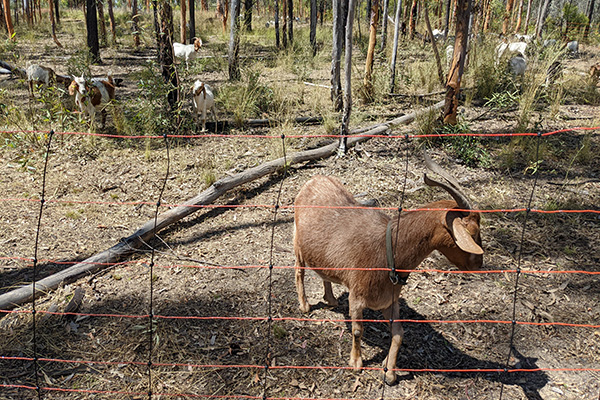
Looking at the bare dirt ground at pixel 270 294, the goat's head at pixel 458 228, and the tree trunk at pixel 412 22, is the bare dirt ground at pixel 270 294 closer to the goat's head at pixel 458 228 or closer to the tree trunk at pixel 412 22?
the goat's head at pixel 458 228

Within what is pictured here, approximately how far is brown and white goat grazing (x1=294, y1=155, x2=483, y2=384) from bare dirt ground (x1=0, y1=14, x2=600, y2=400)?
1.08 ft

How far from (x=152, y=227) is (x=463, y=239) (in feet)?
10.9

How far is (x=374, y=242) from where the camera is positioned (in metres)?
2.99

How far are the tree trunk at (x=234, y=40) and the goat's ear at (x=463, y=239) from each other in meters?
8.10

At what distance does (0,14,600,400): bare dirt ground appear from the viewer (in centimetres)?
319

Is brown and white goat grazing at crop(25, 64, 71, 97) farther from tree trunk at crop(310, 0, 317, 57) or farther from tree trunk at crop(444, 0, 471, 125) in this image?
tree trunk at crop(310, 0, 317, 57)

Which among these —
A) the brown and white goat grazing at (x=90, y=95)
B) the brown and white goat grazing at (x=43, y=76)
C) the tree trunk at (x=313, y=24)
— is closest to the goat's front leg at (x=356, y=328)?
the brown and white goat grazing at (x=90, y=95)

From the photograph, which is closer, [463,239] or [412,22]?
[463,239]

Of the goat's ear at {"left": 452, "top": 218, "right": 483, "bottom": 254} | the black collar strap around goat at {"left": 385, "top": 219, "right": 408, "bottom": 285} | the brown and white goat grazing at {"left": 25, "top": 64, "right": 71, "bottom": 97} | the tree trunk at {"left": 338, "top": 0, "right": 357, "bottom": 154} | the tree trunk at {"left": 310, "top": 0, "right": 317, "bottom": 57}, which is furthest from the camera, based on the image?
the tree trunk at {"left": 310, "top": 0, "right": 317, "bottom": 57}

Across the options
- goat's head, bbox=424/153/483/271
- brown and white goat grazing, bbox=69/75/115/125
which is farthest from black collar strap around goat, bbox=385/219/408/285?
brown and white goat grazing, bbox=69/75/115/125

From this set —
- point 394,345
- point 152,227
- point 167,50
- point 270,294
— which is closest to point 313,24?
point 167,50

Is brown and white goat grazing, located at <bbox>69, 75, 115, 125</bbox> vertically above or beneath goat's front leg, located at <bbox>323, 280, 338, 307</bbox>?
above

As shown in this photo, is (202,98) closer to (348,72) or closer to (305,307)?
(348,72)

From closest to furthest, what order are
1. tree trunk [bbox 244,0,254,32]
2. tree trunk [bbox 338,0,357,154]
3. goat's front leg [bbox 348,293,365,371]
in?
goat's front leg [bbox 348,293,365,371]
tree trunk [bbox 338,0,357,154]
tree trunk [bbox 244,0,254,32]
